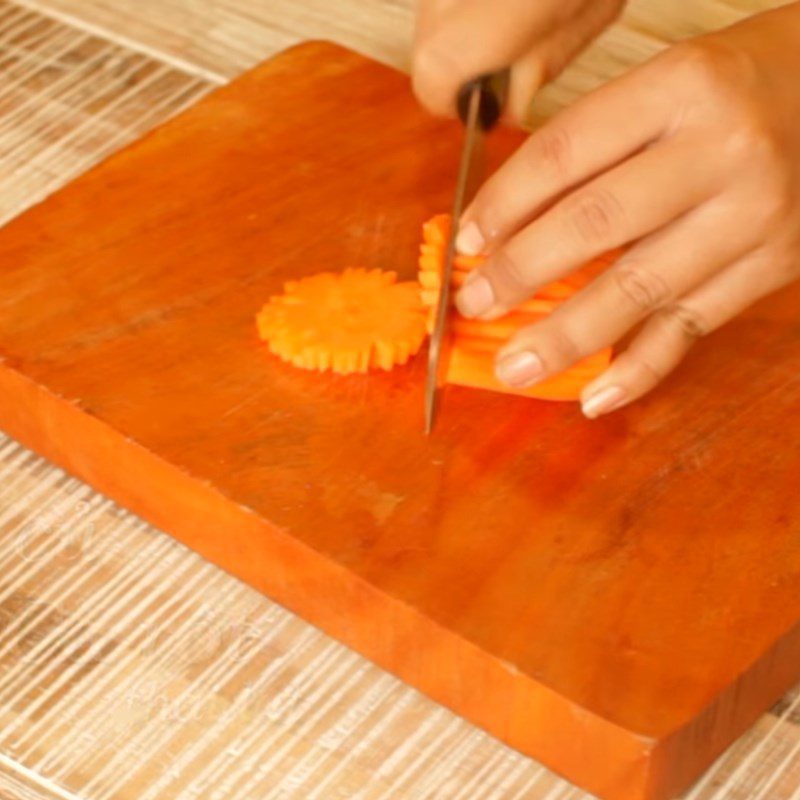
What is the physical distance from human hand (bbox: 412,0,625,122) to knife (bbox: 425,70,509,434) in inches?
0.5

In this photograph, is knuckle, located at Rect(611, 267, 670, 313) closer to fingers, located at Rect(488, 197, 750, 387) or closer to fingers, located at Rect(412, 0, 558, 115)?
fingers, located at Rect(488, 197, 750, 387)

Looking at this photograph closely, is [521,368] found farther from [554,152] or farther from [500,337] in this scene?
[554,152]

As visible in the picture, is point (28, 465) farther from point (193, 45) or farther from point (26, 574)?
point (193, 45)

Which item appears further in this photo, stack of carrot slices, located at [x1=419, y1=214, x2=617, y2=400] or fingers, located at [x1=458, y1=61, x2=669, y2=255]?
stack of carrot slices, located at [x1=419, y1=214, x2=617, y2=400]

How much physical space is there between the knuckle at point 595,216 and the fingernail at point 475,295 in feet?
0.29

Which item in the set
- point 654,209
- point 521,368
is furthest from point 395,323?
point 654,209

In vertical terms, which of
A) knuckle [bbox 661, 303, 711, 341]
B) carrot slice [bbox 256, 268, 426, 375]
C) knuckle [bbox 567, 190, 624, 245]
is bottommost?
carrot slice [bbox 256, 268, 426, 375]

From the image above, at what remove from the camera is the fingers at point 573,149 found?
1.32 metres

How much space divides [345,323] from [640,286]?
262 millimetres

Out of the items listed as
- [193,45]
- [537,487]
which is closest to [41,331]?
[537,487]

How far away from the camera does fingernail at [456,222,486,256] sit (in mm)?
1396

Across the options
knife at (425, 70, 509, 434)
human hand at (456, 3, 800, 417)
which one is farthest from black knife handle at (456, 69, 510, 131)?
human hand at (456, 3, 800, 417)

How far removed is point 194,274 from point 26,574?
310 millimetres

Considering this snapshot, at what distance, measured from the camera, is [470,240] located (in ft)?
4.60
